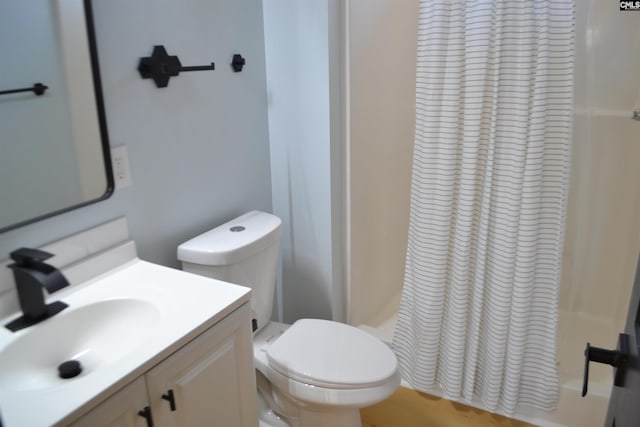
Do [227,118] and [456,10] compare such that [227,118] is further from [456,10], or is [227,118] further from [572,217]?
[572,217]

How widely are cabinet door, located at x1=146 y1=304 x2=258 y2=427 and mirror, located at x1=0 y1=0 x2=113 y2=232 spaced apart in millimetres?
543

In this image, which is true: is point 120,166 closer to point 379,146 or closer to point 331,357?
point 331,357

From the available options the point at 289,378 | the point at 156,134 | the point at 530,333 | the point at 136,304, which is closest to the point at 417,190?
the point at 530,333

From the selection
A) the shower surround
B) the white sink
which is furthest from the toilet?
the shower surround

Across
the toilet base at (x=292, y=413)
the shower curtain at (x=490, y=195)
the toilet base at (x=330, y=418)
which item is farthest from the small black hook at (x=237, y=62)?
the toilet base at (x=330, y=418)

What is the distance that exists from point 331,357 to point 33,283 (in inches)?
37.2

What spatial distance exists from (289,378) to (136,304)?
0.58 m

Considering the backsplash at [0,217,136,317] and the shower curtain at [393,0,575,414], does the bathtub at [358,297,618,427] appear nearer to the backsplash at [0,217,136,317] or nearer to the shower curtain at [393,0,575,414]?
the shower curtain at [393,0,575,414]

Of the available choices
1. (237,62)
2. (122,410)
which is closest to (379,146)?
(237,62)

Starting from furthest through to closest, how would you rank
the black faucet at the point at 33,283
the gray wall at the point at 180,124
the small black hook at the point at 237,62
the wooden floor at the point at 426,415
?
1. the wooden floor at the point at 426,415
2. the small black hook at the point at 237,62
3. the gray wall at the point at 180,124
4. the black faucet at the point at 33,283

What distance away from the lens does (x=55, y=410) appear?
0.94 m

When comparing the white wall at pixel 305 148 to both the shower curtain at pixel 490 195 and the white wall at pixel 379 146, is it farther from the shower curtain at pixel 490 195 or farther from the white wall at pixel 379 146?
the shower curtain at pixel 490 195

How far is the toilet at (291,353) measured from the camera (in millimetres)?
1611

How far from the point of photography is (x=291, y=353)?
1.72 m
